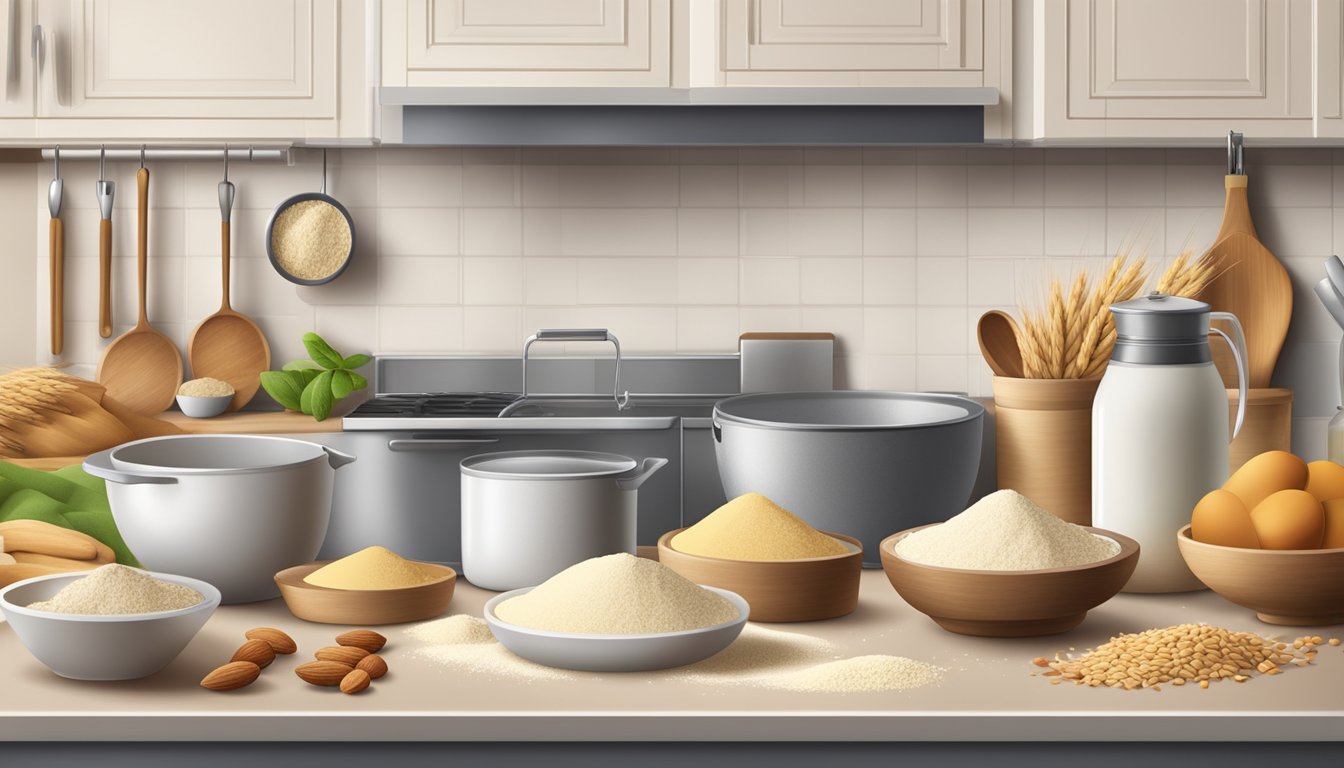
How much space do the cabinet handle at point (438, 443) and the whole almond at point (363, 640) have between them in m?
1.08

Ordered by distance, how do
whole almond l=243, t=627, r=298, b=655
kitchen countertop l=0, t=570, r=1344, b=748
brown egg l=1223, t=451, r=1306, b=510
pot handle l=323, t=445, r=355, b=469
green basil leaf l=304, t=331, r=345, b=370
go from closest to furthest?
kitchen countertop l=0, t=570, r=1344, b=748 < whole almond l=243, t=627, r=298, b=655 < brown egg l=1223, t=451, r=1306, b=510 < pot handle l=323, t=445, r=355, b=469 < green basil leaf l=304, t=331, r=345, b=370

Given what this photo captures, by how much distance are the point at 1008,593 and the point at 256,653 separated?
61 cm

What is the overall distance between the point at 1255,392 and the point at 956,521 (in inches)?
48.4

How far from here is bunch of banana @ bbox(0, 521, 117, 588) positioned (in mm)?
1106

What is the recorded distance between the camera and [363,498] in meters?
2.13

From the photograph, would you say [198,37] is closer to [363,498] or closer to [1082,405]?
[363,498]

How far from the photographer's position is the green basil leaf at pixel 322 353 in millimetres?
2338

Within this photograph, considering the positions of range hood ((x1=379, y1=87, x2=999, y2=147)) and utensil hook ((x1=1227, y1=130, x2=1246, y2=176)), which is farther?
utensil hook ((x1=1227, y1=130, x2=1246, y2=176))

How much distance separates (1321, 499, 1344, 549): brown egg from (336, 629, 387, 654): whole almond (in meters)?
0.82

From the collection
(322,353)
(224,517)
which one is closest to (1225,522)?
(224,517)

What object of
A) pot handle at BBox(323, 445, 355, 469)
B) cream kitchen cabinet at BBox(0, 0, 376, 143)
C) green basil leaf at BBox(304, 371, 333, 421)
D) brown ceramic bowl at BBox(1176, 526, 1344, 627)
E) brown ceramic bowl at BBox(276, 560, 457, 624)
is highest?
cream kitchen cabinet at BBox(0, 0, 376, 143)

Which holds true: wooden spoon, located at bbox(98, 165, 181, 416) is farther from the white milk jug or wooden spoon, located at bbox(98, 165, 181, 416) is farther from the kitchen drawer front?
the white milk jug

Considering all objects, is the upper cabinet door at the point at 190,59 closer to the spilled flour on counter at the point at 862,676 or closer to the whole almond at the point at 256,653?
the whole almond at the point at 256,653

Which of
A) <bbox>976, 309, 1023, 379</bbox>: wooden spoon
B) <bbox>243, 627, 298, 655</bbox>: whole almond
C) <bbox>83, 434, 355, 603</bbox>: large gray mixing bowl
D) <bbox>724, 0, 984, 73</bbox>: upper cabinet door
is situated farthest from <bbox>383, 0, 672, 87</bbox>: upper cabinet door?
<bbox>243, 627, 298, 655</bbox>: whole almond
